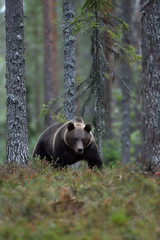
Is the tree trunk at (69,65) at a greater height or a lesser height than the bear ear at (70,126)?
greater

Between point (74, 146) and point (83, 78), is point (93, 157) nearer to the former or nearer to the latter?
point (74, 146)

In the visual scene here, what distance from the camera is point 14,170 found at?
8805 mm

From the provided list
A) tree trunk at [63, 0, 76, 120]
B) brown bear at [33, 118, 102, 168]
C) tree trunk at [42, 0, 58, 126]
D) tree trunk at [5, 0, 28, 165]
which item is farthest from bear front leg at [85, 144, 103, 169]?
tree trunk at [42, 0, 58, 126]

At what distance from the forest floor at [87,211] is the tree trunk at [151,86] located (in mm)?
616

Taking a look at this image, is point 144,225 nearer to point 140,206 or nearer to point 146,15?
point 140,206

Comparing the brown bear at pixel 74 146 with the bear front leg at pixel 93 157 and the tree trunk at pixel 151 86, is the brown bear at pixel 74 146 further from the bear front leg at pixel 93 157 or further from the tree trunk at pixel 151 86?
the tree trunk at pixel 151 86

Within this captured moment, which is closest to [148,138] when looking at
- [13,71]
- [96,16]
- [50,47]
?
[13,71]

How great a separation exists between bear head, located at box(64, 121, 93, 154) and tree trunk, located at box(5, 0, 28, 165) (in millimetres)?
1337

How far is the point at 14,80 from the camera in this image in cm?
1021

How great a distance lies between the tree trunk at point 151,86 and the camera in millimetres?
7457

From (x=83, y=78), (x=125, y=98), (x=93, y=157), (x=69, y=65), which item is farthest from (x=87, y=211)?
(x=83, y=78)

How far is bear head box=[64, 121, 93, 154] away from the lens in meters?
10.3

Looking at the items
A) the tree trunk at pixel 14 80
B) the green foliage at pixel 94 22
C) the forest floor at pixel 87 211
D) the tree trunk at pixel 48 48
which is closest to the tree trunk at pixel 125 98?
the tree trunk at pixel 48 48

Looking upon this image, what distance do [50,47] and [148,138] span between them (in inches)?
638
